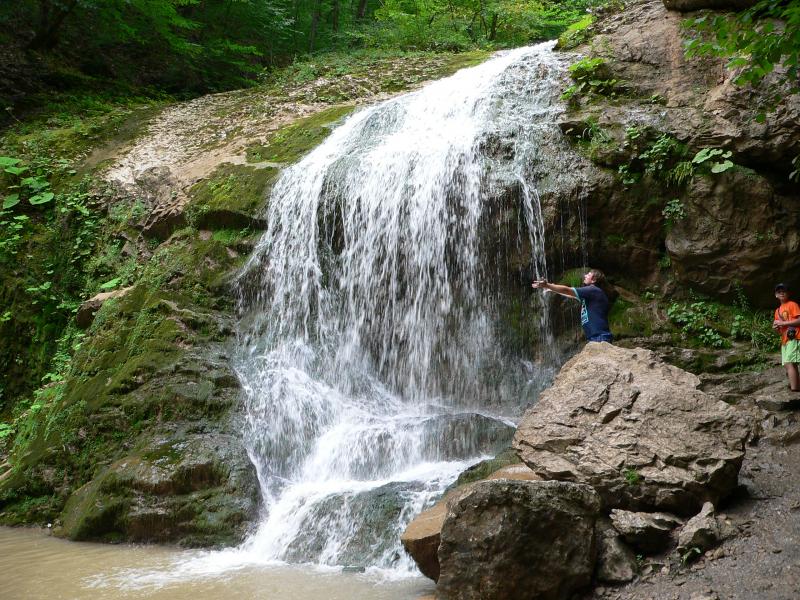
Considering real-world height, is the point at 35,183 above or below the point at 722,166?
above

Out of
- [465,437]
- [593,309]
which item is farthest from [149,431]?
[593,309]

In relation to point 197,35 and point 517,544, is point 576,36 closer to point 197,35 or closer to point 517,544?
point 517,544

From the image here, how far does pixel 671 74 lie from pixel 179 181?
8419mm

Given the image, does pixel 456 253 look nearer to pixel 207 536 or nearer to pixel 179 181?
pixel 207 536

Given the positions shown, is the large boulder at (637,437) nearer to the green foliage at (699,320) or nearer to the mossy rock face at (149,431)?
the green foliage at (699,320)

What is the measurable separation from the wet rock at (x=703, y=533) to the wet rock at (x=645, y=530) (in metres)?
0.11

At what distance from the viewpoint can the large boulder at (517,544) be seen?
395 centimetres

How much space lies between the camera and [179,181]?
11523 millimetres

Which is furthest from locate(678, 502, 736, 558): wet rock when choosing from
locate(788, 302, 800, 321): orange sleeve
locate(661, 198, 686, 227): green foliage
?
locate(661, 198, 686, 227): green foliage

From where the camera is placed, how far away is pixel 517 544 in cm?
398

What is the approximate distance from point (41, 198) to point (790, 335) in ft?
40.2

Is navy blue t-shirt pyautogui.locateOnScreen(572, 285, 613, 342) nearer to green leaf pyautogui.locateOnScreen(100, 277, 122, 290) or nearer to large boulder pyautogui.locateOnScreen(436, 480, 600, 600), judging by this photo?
large boulder pyautogui.locateOnScreen(436, 480, 600, 600)

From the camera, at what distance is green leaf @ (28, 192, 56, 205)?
11680 mm

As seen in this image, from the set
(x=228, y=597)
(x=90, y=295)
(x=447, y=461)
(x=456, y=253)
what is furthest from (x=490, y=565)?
(x=90, y=295)
